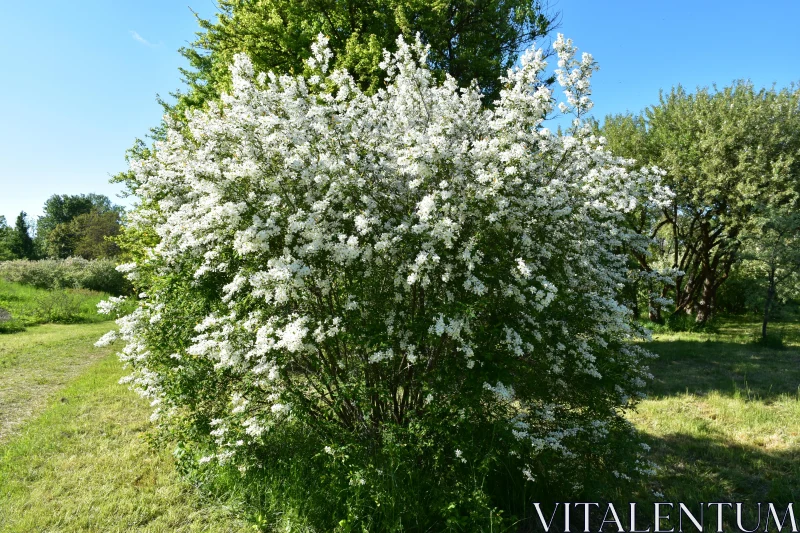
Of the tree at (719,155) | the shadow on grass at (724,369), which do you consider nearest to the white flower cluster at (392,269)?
the shadow on grass at (724,369)

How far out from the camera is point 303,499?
439 cm

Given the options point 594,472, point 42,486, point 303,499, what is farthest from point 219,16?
point 594,472

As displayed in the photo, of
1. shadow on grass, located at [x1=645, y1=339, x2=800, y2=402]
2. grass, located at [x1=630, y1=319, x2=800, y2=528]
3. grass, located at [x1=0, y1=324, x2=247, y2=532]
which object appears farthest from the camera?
shadow on grass, located at [x1=645, y1=339, x2=800, y2=402]

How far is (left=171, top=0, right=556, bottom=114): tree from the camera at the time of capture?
37.6 ft

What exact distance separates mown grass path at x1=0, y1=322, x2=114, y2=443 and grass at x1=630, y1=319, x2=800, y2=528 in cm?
934

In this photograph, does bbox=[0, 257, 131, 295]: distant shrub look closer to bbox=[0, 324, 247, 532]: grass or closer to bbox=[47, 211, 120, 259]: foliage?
bbox=[47, 211, 120, 259]: foliage

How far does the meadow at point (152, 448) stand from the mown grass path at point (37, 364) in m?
0.04

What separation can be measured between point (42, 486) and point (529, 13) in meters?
15.1

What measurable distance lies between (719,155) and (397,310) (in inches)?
646

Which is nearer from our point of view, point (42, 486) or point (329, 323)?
point (329, 323)

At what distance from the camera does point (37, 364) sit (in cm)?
1117

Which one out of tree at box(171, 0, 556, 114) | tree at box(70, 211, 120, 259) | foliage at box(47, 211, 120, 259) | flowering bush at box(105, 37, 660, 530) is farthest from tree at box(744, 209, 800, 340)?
foliage at box(47, 211, 120, 259)

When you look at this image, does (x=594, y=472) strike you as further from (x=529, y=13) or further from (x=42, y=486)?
(x=529, y=13)

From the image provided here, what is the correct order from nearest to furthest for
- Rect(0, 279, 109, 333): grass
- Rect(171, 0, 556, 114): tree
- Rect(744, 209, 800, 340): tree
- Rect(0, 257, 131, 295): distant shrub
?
Rect(171, 0, 556, 114): tree < Rect(744, 209, 800, 340): tree < Rect(0, 279, 109, 333): grass < Rect(0, 257, 131, 295): distant shrub
